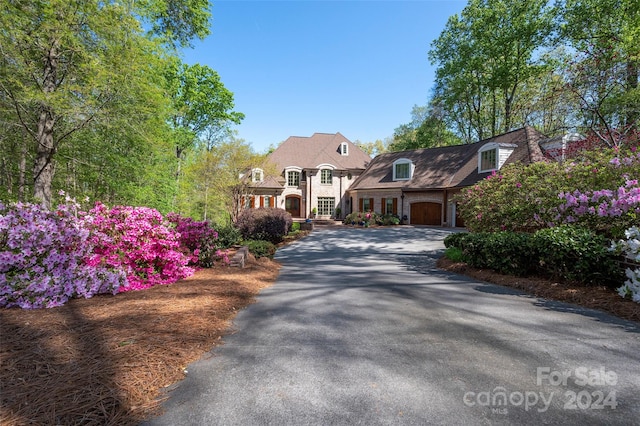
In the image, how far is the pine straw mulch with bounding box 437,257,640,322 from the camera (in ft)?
13.2

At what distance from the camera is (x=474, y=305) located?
4375 mm

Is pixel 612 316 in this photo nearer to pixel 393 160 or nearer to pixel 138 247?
pixel 138 247

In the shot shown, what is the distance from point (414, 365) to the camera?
2582 millimetres

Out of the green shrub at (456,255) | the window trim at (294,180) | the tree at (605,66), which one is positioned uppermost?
the tree at (605,66)

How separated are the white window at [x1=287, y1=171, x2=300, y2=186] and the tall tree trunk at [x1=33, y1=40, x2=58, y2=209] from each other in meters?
21.4

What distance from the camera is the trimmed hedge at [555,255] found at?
192 inches

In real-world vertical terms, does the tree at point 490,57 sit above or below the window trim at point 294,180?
above

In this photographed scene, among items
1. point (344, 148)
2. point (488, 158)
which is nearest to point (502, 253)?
point (488, 158)

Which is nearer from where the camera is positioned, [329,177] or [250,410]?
[250,410]

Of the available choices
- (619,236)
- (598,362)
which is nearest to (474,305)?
(598,362)

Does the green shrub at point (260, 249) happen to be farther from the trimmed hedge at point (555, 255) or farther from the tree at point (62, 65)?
the trimmed hedge at point (555, 255)

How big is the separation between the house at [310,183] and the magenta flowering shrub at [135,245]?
902 inches

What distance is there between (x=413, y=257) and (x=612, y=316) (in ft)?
20.4

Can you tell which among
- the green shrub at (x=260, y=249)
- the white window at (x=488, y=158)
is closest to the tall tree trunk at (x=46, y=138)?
the green shrub at (x=260, y=249)
